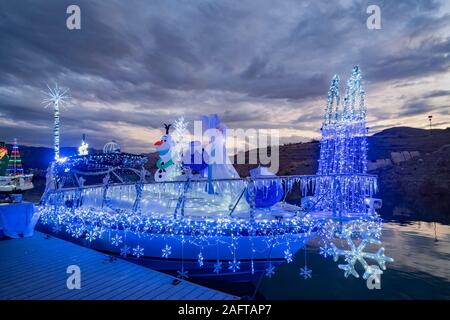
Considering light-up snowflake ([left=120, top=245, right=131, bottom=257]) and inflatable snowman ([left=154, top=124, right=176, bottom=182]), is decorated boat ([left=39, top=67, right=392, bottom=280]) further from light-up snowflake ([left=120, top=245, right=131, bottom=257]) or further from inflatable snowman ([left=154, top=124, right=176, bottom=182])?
inflatable snowman ([left=154, top=124, right=176, bottom=182])

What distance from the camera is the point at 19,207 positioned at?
8.82 m

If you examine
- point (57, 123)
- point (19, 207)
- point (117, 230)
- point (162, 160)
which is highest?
point (57, 123)

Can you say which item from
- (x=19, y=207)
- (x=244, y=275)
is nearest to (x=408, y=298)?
(x=244, y=275)

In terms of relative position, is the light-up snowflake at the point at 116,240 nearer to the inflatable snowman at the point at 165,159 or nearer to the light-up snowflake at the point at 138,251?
the light-up snowflake at the point at 138,251

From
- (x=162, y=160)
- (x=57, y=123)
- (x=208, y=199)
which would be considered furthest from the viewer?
(x=57, y=123)

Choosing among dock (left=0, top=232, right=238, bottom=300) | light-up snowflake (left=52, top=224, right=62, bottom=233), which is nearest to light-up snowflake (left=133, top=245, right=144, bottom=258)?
dock (left=0, top=232, right=238, bottom=300)

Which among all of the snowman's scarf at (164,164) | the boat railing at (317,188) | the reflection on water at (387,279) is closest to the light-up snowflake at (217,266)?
the boat railing at (317,188)

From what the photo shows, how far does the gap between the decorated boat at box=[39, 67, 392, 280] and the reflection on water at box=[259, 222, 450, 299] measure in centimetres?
80

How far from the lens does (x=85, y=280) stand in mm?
5172

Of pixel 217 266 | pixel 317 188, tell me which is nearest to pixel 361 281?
pixel 317 188

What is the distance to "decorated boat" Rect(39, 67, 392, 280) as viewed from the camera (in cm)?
661

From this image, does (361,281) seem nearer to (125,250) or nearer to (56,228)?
(125,250)
